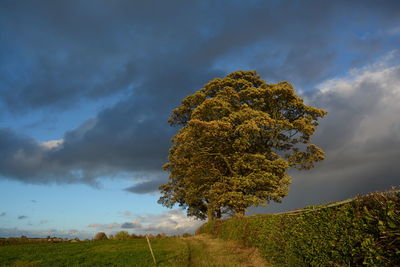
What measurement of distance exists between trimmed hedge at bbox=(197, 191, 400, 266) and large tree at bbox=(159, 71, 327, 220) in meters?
15.1

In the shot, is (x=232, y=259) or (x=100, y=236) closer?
(x=232, y=259)

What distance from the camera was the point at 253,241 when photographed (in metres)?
18.7

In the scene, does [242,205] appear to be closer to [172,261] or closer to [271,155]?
[271,155]

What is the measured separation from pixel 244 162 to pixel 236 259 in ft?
52.3

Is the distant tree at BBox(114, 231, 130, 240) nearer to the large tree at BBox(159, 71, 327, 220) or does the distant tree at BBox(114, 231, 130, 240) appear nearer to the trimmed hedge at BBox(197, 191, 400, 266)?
the large tree at BBox(159, 71, 327, 220)

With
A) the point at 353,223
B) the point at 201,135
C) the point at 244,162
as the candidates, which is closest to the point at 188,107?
the point at 201,135

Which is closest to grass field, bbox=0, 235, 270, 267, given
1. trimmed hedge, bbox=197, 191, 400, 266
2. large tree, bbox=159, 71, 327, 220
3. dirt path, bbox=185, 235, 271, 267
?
dirt path, bbox=185, 235, 271, 267

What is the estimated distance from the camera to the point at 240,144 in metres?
32.2

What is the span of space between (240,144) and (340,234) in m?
23.2

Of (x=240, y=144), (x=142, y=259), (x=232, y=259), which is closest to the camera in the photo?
(x=232, y=259)

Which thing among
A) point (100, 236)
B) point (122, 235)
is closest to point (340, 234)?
point (122, 235)

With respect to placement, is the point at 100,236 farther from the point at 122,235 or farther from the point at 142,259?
the point at 142,259

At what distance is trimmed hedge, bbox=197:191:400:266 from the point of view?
23.4 ft

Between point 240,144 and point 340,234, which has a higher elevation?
point 240,144
